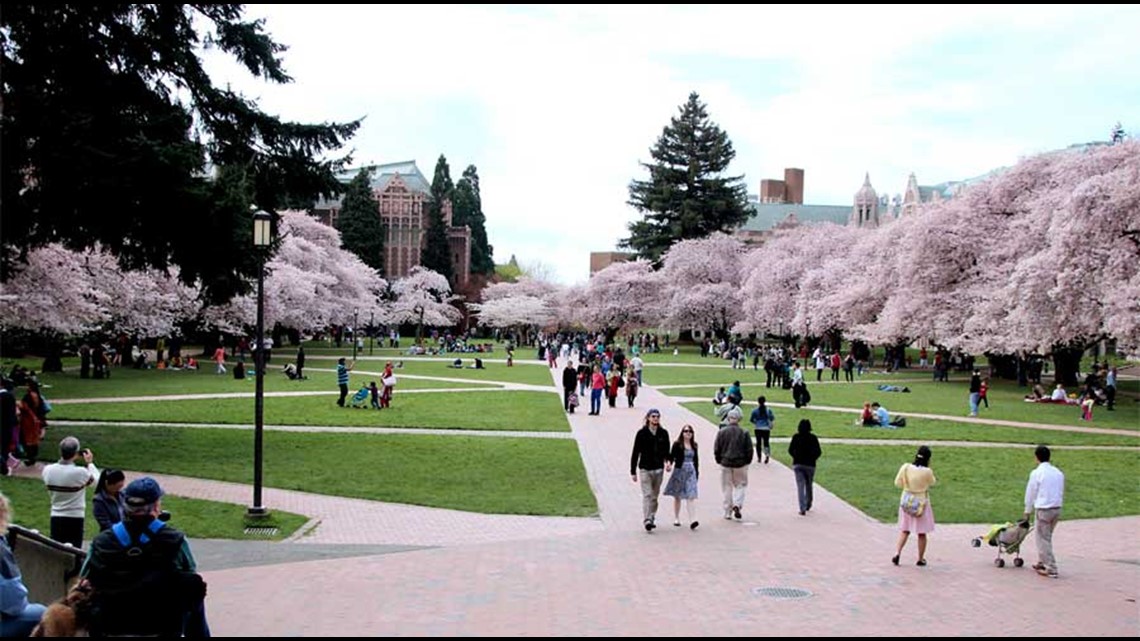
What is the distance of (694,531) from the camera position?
13258 millimetres

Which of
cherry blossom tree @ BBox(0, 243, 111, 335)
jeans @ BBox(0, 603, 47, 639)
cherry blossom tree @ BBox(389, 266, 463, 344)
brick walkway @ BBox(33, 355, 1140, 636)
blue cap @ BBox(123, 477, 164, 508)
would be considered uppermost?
cherry blossom tree @ BBox(389, 266, 463, 344)

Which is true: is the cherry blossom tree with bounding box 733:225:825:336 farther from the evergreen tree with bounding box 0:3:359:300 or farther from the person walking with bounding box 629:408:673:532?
the person walking with bounding box 629:408:673:532

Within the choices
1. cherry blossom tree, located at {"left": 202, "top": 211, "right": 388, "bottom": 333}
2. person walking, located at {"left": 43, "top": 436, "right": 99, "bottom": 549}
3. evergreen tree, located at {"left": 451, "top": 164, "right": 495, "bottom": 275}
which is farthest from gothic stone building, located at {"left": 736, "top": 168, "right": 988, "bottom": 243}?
person walking, located at {"left": 43, "top": 436, "right": 99, "bottom": 549}

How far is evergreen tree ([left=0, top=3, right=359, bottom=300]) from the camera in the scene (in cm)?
1733

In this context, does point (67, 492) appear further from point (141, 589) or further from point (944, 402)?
point (944, 402)

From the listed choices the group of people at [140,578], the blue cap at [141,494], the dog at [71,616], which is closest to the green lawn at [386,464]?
the group of people at [140,578]

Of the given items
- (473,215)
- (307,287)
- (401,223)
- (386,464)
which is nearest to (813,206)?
(473,215)

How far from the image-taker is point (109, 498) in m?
8.94

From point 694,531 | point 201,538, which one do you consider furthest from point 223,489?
point 694,531

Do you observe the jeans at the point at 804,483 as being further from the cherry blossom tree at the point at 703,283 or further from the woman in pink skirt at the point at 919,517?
the cherry blossom tree at the point at 703,283

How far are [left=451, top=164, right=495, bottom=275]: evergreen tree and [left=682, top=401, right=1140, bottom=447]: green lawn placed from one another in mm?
95013

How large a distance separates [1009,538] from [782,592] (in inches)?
136

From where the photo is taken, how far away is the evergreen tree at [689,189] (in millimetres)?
92750

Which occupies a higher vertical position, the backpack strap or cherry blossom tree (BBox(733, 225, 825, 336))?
cherry blossom tree (BBox(733, 225, 825, 336))
